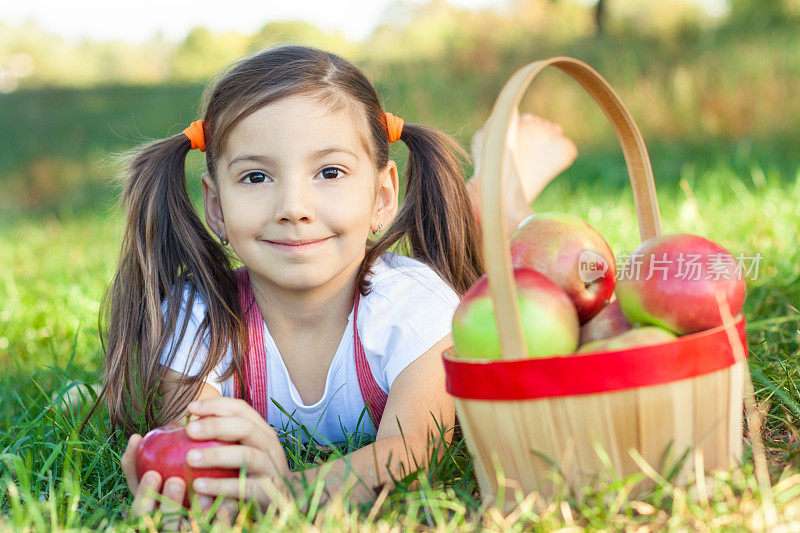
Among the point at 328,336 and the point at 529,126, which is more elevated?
the point at 529,126

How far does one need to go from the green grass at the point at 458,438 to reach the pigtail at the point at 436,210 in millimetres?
728

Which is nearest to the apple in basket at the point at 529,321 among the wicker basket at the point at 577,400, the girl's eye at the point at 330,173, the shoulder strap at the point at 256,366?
the wicker basket at the point at 577,400

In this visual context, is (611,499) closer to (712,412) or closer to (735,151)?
(712,412)

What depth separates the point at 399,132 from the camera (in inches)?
91.6

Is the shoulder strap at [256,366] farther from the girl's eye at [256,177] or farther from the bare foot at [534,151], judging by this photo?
the bare foot at [534,151]

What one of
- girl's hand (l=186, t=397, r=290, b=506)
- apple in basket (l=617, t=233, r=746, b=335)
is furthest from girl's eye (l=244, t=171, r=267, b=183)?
apple in basket (l=617, t=233, r=746, b=335)

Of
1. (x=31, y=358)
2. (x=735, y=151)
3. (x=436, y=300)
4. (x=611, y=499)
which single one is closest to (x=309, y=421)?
(x=436, y=300)

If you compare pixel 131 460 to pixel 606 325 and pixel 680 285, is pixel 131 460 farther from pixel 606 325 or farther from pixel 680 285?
pixel 680 285

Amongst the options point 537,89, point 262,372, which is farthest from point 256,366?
point 537,89

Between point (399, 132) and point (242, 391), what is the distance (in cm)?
87

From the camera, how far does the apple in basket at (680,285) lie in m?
1.35

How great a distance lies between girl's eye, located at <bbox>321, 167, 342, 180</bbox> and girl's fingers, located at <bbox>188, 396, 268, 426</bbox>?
663mm

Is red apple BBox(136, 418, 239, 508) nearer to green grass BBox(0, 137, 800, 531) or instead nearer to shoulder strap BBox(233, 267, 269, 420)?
green grass BBox(0, 137, 800, 531)

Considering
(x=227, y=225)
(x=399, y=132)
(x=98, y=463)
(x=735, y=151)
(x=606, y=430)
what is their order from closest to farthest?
(x=606, y=430)
(x=98, y=463)
(x=227, y=225)
(x=399, y=132)
(x=735, y=151)
